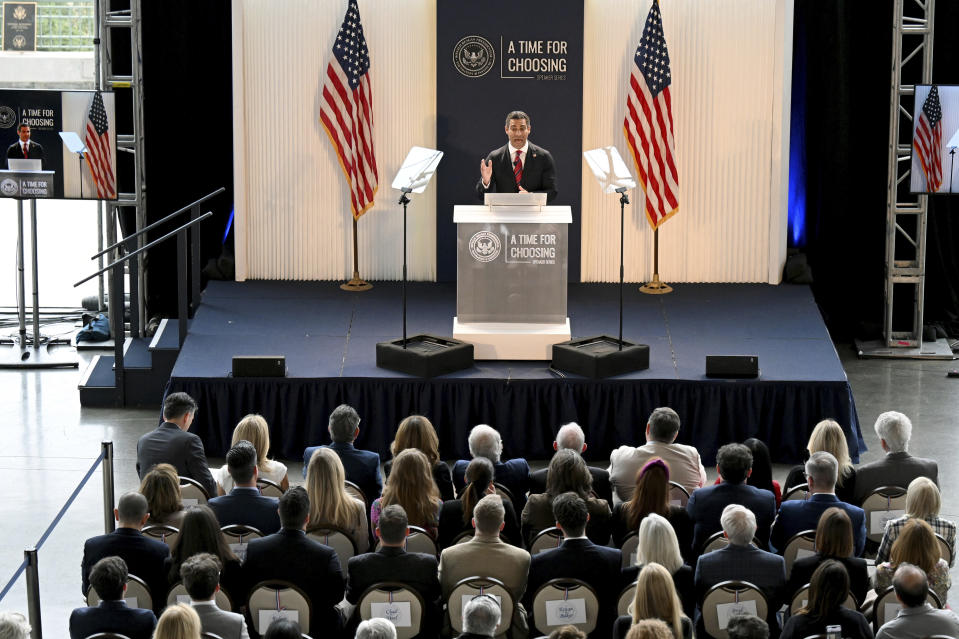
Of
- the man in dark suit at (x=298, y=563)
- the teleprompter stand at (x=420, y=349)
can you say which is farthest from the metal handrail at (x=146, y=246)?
the man in dark suit at (x=298, y=563)

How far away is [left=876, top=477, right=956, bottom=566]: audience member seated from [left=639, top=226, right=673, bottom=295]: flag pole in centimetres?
609

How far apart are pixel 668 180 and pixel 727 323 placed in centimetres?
163

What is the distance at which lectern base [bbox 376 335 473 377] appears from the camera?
10180 mm

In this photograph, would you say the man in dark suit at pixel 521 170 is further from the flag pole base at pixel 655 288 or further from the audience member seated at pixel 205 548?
the audience member seated at pixel 205 548

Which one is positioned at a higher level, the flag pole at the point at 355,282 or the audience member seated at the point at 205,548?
the flag pole at the point at 355,282

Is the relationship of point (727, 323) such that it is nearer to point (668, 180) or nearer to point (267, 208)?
point (668, 180)

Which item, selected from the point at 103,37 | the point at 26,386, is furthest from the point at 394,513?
the point at 103,37

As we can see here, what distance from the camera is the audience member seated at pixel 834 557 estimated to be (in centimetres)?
614

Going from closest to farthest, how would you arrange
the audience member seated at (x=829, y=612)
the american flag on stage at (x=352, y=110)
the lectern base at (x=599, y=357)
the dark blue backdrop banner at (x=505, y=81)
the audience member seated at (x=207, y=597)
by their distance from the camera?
the audience member seated at (x=829, y=612)
the audience member seated at (x=207, y=597)
the lectern base at (x=599, y=357)
the american flag on stage at (x=352, y=110)
the dark blue backdrop banner at (x=505, y=81)

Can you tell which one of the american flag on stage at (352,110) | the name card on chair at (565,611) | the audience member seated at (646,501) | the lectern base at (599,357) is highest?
the american flag on stage at (352,110)

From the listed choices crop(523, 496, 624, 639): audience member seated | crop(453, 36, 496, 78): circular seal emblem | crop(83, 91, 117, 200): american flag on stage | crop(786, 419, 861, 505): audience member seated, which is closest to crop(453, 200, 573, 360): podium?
crop(453, 36, 496, 78): circular seal emblem

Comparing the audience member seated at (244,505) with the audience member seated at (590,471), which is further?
the audience member seated at (590,471)

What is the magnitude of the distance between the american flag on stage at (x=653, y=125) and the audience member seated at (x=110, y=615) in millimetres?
7764

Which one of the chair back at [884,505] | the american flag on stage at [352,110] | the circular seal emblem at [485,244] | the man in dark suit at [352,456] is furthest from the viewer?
the american flag on stage at [352,110]
